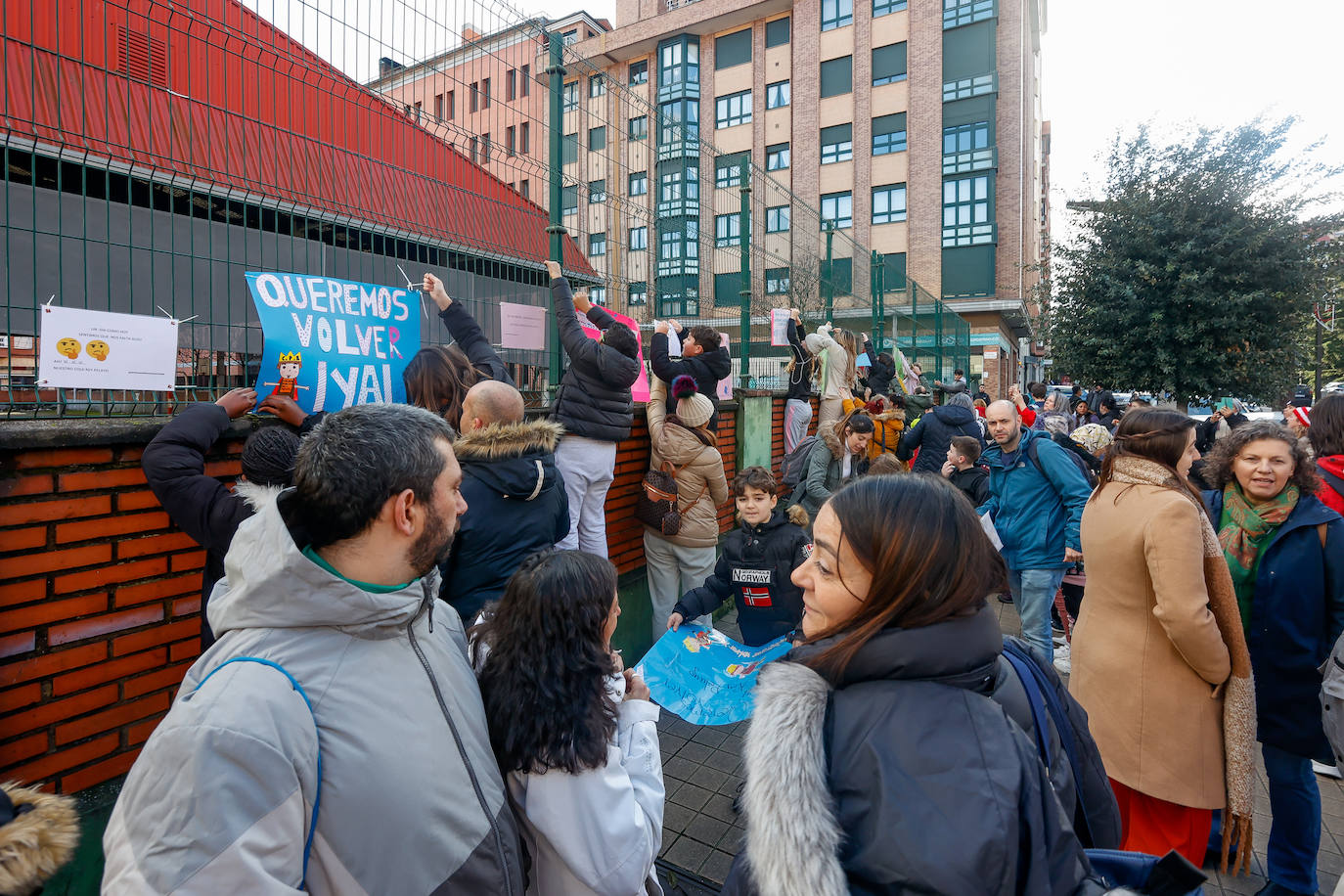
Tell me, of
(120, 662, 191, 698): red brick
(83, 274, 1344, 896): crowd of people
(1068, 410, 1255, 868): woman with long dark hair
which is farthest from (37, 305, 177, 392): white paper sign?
(1068, 410, 1255, 868): woman with long dark hair

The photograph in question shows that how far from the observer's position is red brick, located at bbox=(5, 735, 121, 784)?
2.31 metres

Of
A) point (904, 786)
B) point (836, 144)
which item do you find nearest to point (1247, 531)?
point (904, 786)

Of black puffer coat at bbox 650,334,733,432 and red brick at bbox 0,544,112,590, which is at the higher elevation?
black puffer coat at bbox 650,334,733,432

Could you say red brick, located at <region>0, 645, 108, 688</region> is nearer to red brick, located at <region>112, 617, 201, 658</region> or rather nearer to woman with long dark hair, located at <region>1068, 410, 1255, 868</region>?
red brick, located at <region>112, 617, 201, 658</region>

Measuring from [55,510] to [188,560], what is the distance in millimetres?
493

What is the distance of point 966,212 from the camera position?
29188mm

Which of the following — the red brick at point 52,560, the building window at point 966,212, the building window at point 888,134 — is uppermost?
the building window at point 888,134

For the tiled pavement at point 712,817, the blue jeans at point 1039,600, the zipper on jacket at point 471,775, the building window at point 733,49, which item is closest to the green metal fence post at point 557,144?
the tiled pavement at point 712,817

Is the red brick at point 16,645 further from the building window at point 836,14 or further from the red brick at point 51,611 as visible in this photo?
the building window at point 836,14

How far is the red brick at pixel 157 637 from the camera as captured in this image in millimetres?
2566

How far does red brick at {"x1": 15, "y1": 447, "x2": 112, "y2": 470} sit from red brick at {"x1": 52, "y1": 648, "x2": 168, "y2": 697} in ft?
2.37

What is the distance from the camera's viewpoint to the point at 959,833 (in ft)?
3.52

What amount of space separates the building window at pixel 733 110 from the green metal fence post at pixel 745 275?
29.3 meters

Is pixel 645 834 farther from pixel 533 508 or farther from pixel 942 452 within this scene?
pixel 942 452
